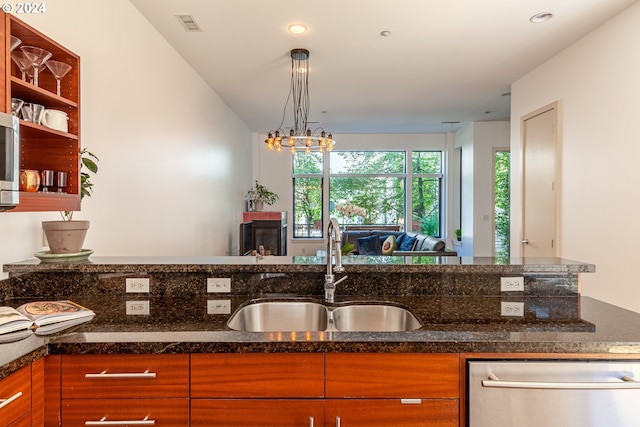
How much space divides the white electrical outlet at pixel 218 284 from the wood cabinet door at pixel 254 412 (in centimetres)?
65

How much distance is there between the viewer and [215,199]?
16.0 feet

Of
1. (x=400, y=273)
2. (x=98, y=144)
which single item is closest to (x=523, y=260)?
(x=400, y=273)

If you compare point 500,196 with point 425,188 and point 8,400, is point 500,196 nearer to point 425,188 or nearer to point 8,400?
point 425,188

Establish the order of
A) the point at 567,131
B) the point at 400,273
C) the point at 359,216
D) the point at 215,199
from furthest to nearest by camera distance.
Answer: the point at 359,216, the point at 215,199, the point at 567,131, the point at 400,273

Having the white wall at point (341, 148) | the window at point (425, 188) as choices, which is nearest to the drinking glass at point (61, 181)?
the white wall at point (341, 148)

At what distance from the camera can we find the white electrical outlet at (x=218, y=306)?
5.16ft

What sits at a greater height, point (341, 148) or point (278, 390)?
point (341, 148)

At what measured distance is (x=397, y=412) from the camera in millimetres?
1245

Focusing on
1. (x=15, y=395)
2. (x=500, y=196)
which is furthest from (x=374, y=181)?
(x=15, y=395)

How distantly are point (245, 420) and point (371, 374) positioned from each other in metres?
0.44

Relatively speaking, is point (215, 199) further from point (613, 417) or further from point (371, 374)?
point (613, 417)

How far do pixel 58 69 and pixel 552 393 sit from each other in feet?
7.57

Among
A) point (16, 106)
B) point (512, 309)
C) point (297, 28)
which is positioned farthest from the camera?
point (297, 28)

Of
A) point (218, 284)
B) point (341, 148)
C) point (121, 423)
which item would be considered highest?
point (341, 148)
